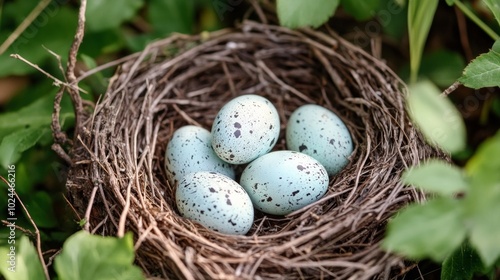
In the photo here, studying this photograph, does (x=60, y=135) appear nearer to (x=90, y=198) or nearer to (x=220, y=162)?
(x=90, y=198)

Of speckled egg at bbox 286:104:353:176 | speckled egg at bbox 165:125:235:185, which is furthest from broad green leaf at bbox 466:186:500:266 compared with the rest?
speckled egg at bbox 165:125:235:185

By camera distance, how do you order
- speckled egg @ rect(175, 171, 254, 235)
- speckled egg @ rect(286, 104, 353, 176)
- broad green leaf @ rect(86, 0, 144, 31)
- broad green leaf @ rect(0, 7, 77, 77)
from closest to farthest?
speckled egg @ rect(175, 171, 254, 235) < speckled egg @ rect(286, 104, 353, 176) < broad green leaf @ rect(86, 0, 144, 31) < broad green leaf @ rect(0, 7, 77, 77)

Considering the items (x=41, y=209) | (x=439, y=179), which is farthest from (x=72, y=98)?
(x=439, y=179)

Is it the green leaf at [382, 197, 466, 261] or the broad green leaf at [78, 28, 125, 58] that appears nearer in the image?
the green leaf at [382, 197, 466, 261]

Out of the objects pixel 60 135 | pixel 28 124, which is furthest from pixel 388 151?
pixel 28 124

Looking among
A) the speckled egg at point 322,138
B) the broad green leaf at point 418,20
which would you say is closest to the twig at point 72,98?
the speckled egg at point 322,138

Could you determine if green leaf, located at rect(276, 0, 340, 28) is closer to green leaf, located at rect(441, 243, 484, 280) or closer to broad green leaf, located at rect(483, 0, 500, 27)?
broad green leaf, located at rect(483, 0, 500, 27)

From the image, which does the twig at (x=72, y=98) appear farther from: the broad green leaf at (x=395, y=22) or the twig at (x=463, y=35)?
the twig at (x=463, y=35)
